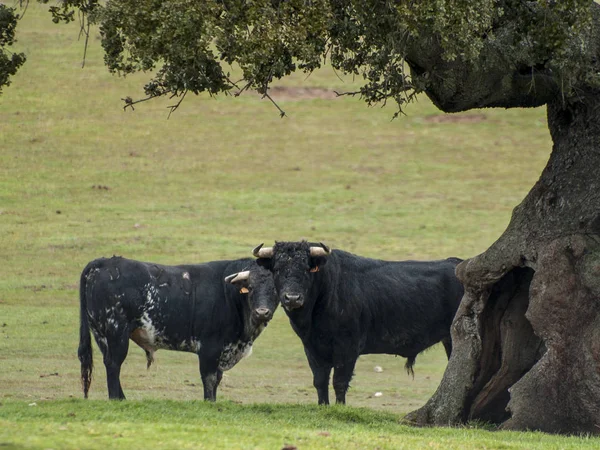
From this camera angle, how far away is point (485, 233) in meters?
37.8

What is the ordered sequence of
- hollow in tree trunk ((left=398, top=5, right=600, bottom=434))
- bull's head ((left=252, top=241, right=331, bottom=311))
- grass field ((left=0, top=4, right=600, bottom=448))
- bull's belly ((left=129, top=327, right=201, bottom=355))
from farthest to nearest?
1. bull's belly ((left=129, top=327, right=201, bottom=355))
2. bull's head ((left=252, top=241, right=331, bottom=311))
3. hollow in tree trunk ((left=398, top=5, right=600, bottom=434))
4. grass field ((left=0, top=4, right=600, bottom=448))

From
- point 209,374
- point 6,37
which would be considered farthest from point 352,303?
point 6,37

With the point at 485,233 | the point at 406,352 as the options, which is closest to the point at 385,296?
the point at 406,352

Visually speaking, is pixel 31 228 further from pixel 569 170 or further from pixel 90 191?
pixel 569 170

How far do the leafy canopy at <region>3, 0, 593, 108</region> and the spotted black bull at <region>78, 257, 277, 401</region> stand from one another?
4023 mm

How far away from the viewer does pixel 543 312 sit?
14.2m

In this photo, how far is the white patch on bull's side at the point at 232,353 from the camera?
17281 mm

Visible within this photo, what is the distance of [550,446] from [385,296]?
5721mm

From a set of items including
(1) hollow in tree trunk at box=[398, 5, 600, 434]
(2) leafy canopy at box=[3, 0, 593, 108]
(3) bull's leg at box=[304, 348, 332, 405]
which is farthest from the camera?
(3) bull's leg at box=[304, 348, 332, 405]

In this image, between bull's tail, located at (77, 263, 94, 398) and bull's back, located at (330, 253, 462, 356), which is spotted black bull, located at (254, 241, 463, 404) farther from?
bull's tail, located at (77, 263, 94, 398)

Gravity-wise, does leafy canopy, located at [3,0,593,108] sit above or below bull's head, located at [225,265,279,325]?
above

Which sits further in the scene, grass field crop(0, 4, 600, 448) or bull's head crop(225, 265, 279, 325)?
bull's head crop(225, 265, 279, 325)

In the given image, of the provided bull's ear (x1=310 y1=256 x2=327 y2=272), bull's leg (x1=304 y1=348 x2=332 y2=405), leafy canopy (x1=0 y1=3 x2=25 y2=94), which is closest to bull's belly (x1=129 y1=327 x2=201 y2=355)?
bull's leg (x1=304 y1=348 x2=332 y2=405)

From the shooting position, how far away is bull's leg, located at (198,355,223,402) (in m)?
16.9
